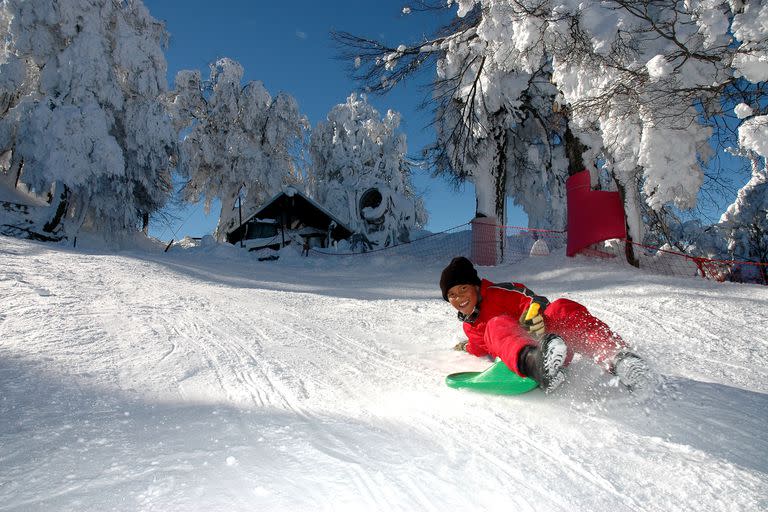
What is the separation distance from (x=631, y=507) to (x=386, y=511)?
0.78 metres

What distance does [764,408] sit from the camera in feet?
7.40

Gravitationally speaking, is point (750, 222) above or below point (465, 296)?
above

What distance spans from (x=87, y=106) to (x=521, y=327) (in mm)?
18502

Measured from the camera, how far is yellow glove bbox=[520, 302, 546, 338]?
8.27 ft

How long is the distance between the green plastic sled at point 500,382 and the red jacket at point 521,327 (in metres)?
0.09

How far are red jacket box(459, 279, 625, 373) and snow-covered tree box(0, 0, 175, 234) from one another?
1729cm

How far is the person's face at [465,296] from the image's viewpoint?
9.94ft

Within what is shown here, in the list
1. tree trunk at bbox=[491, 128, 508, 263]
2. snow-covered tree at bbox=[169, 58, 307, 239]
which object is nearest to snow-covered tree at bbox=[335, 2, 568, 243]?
tree trunk at bbox=[491, 128, 508, 263]

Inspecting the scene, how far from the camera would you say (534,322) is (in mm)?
2541

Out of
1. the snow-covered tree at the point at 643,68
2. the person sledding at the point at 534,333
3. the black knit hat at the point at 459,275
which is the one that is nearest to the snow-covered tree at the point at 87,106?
the snow-covered tree at the point at 643,68

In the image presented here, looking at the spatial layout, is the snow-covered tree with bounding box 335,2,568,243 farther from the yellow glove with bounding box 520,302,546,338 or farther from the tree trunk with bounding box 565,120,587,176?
the yellow glove with bounding box 520,302,546,338

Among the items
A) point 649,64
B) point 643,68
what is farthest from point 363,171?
point 649,64

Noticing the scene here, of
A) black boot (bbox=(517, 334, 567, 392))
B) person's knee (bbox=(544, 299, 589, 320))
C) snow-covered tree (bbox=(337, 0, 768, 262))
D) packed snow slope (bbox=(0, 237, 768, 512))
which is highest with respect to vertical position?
snow-covered tree (bbox=(337, 0, 768, 262))

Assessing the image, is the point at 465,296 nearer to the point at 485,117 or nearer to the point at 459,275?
the point at 459,275
